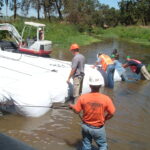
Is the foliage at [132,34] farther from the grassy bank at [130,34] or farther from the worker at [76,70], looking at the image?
the worker at [76,70]

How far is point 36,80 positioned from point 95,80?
365 cm

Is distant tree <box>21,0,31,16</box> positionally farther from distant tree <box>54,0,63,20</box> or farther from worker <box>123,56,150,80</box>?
worker <box>123,56,150,80</box>

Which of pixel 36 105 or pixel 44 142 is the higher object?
pixel 36 105

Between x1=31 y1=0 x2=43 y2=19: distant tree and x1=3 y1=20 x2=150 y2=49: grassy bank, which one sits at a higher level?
x1=31 y1=0 x2=43 y2=19: distant tree

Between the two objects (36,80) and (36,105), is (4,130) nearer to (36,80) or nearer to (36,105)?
(36,105)

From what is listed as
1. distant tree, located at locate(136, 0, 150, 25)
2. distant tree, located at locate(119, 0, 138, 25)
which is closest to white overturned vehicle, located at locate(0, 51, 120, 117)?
distant tree, located at locate(136, 0, 150, 25)

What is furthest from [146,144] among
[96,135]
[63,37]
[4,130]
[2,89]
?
[63,37]

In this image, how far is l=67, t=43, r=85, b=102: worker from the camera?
8.17 metres

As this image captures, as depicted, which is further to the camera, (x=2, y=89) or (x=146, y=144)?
(x=2, y=89)

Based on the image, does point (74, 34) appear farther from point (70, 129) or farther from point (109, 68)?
point (70, 129)

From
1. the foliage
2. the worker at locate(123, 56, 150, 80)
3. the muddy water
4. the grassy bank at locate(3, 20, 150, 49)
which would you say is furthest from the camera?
the foliage

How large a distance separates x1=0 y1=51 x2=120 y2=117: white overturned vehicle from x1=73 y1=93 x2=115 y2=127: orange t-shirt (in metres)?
2.82

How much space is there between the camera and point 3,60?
10055mm

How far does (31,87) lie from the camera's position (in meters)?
7.60
